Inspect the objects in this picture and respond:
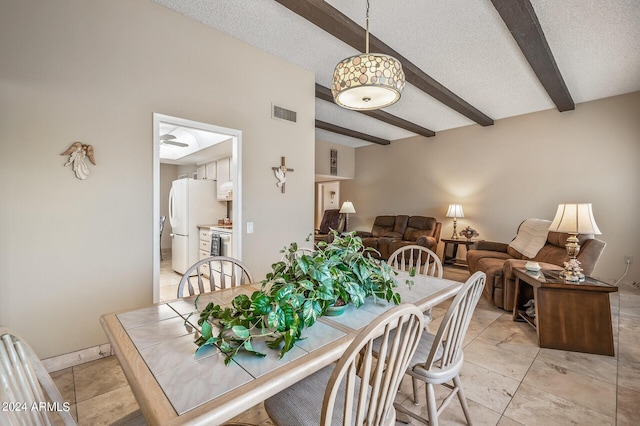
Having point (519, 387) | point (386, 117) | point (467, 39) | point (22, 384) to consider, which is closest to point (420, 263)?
point (519, 387)

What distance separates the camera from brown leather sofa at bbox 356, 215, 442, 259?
574 centimetres

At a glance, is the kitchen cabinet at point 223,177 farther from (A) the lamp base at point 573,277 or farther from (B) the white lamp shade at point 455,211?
(A) the lamp base at point 573,277

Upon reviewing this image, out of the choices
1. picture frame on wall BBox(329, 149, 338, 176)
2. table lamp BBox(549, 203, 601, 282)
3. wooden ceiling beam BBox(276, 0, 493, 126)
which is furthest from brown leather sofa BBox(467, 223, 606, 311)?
picture frame on wall BBox(329, 149, 338, 176)

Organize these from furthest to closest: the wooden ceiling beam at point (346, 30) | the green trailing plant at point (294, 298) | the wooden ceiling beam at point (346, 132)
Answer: the wooden ceiling beam at point (346, 132)
the wooden ceiling beam at point (346, 30)
the green trailing plant at point (294, 298)

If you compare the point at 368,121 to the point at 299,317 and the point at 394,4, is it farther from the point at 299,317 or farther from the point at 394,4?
the point at 299,317

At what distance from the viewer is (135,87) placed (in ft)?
7.71

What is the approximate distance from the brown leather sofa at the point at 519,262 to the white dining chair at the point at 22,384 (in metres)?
3.77

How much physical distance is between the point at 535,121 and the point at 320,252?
554 cm

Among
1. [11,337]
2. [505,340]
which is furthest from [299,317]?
[505,340]

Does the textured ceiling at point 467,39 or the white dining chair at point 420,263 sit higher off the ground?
the textured ceiling at point 467,39

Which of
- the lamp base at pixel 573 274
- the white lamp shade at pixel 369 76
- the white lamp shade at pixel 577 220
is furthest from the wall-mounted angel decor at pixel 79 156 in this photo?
the white lamp shade at pixel 577 220

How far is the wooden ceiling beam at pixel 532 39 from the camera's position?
2.33 m

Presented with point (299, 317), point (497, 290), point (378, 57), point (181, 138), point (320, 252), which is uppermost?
point (181, 138)

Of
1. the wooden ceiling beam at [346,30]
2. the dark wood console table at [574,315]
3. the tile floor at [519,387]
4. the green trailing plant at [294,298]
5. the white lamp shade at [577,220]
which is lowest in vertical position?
the tile floor at [519,387]
